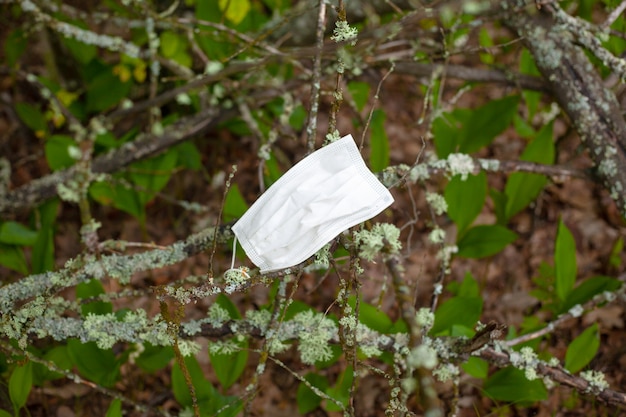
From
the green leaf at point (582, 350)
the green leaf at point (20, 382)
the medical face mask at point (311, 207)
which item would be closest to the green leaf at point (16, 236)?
the green leaf at point (20, 382)

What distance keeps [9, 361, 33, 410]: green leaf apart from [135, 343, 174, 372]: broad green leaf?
304 mm

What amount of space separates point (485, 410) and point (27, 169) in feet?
6.72

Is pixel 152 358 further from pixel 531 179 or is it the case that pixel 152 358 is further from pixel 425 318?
pixel 531 179

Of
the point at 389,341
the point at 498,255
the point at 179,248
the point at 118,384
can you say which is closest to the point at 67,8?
the point at 179,248

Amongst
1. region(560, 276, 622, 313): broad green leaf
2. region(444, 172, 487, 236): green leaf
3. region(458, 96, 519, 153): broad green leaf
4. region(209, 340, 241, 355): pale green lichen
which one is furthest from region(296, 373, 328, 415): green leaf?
region(458, 96, 519, 153): broad green leaf

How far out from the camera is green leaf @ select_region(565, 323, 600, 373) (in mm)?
1664

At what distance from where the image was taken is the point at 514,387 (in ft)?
5.25

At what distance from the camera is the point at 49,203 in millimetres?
2070

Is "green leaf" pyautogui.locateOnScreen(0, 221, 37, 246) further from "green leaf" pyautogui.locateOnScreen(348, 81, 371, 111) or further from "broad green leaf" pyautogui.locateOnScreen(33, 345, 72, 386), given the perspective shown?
"green leaf" pyautogui.locateOnScreen(348, 81, 371, 111)

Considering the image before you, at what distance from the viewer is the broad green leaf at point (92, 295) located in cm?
160

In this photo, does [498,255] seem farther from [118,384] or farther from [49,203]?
[49,203]

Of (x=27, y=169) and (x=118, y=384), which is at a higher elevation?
(x=27, y=169)

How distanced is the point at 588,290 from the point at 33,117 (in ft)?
7.09

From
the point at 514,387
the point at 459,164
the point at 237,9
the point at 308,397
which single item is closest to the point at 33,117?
the point at 237,9
